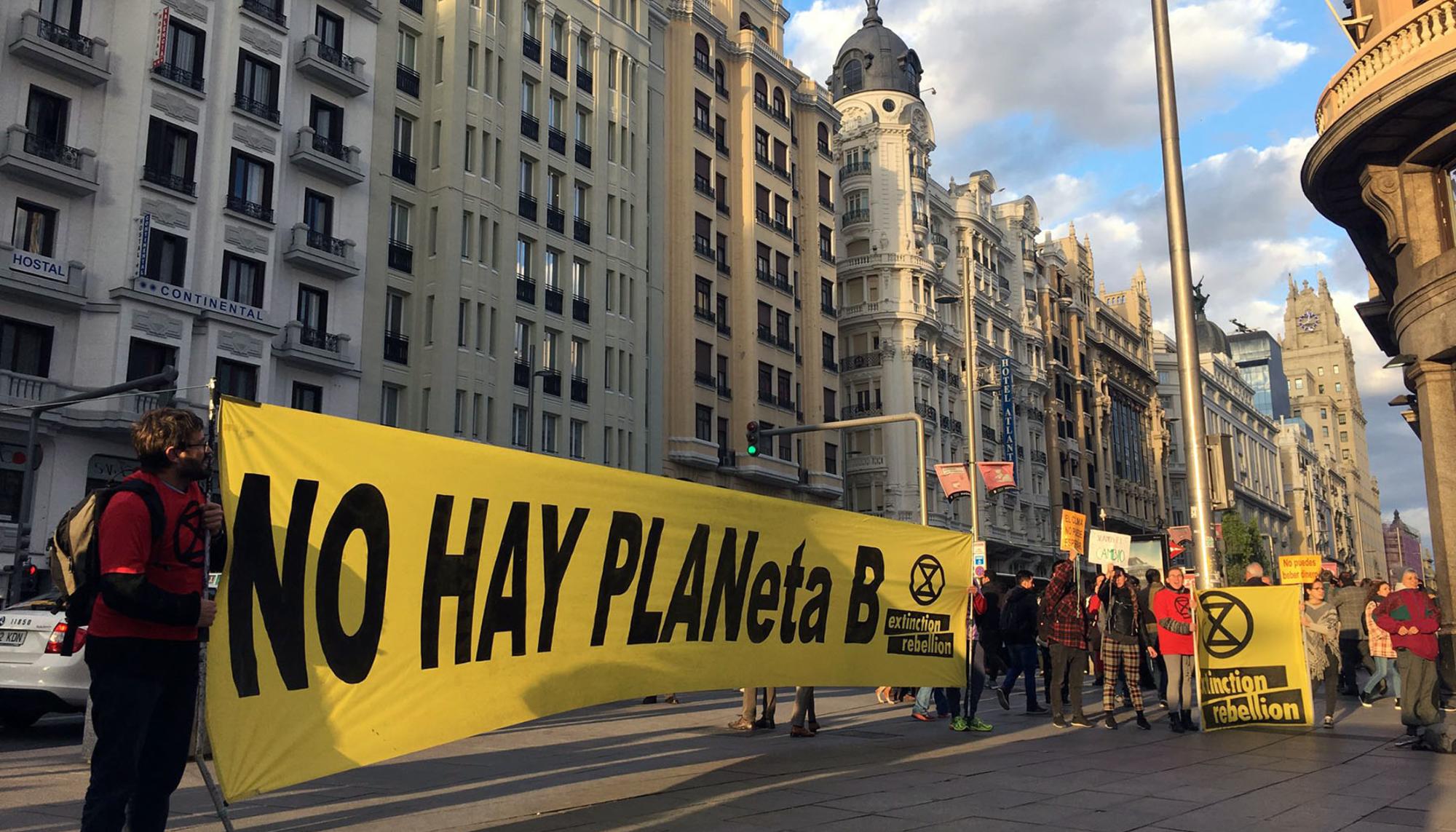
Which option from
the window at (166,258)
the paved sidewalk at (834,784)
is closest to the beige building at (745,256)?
the window at (166,258)

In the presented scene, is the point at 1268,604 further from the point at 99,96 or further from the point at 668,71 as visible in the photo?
the point at 668,71

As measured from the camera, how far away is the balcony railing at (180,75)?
1264 inches

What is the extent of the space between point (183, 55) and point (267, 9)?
332 centimetres

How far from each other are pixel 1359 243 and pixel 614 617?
24255 mm

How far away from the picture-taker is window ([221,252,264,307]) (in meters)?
33.9

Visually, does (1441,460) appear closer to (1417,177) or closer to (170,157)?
(1417,177)

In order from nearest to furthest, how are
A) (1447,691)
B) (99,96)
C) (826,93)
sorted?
(1447,691)
(99,96)
(826,93)

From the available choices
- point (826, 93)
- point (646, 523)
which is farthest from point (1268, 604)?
point (826, 93)

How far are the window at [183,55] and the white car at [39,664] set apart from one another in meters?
24.7

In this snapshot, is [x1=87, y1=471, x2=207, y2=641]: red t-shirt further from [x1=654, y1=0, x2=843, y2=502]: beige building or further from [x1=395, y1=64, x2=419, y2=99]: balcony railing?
[x1=654, y1=0, x2=843, y2=502]: beige building

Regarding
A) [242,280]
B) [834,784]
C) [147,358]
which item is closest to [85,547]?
[834,784]

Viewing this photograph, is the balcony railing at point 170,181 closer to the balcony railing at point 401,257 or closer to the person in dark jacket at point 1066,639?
the balcony railing at point 401,257

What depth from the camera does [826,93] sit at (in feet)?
204

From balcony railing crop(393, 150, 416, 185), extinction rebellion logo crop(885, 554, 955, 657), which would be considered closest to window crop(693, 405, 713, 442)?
balcony railing crop(393, 150, 416, 185)
